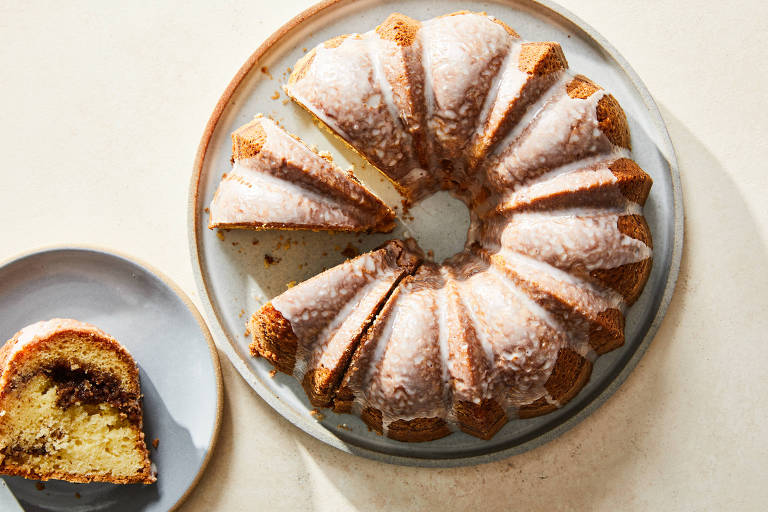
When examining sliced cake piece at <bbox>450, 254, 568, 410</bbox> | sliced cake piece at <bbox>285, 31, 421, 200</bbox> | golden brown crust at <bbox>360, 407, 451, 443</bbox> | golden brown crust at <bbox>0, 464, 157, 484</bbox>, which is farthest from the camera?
golden brown crust at <bbox>0, 464, 157, 484</bbox>

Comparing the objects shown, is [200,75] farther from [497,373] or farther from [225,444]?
[497,373]

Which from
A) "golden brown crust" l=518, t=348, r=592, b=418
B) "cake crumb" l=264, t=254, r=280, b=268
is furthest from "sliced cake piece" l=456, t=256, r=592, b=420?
"cake crumb" l=264, t=254, r=280, b=268

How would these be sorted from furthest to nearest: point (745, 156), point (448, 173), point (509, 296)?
point (745, 156), point (448, 173), point (509, 296)

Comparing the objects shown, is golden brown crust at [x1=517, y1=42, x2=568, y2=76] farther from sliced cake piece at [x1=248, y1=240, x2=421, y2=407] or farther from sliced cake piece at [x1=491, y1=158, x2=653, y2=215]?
sliced cake piece at [x1=248, y1=240, x2=421, y2=407]

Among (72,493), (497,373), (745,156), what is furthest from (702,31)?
(72,493)

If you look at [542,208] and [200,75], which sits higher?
[200,75]

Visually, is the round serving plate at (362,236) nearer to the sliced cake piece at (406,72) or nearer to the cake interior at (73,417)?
the sliced cake piece at (406,72)

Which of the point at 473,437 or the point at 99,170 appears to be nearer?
the point at 473,437
